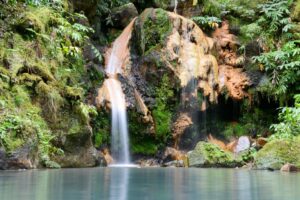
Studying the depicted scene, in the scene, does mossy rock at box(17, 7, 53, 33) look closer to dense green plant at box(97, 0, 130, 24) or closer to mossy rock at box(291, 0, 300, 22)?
dense green plant at box(97, 0, 130, 24)

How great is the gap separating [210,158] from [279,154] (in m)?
2.13

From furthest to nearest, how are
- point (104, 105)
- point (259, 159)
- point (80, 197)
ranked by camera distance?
point (104, 105)
point (259, 159)
point (80, 197)

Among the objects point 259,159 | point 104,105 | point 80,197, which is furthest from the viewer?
point 104,105

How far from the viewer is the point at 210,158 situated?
10523 millimetres

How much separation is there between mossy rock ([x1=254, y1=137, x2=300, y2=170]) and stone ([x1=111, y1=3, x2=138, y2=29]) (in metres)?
8.38

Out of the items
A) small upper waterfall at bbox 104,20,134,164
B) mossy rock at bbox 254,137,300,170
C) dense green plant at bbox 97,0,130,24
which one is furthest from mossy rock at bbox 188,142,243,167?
dense green plant at bbox 97,0,130,24

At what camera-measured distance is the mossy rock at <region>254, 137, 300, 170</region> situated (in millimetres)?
8586

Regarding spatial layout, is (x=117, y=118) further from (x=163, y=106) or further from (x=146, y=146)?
(x=163, y=106)

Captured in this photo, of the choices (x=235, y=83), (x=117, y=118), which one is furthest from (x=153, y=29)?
(x=117, y=118)

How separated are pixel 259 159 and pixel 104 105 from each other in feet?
17.3

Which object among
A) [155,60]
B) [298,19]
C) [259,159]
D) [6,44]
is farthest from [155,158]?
[298,19]

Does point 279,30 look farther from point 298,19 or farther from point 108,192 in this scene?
point 108,192

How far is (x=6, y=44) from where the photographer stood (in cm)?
901

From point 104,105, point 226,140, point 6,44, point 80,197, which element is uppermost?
point 6,44
